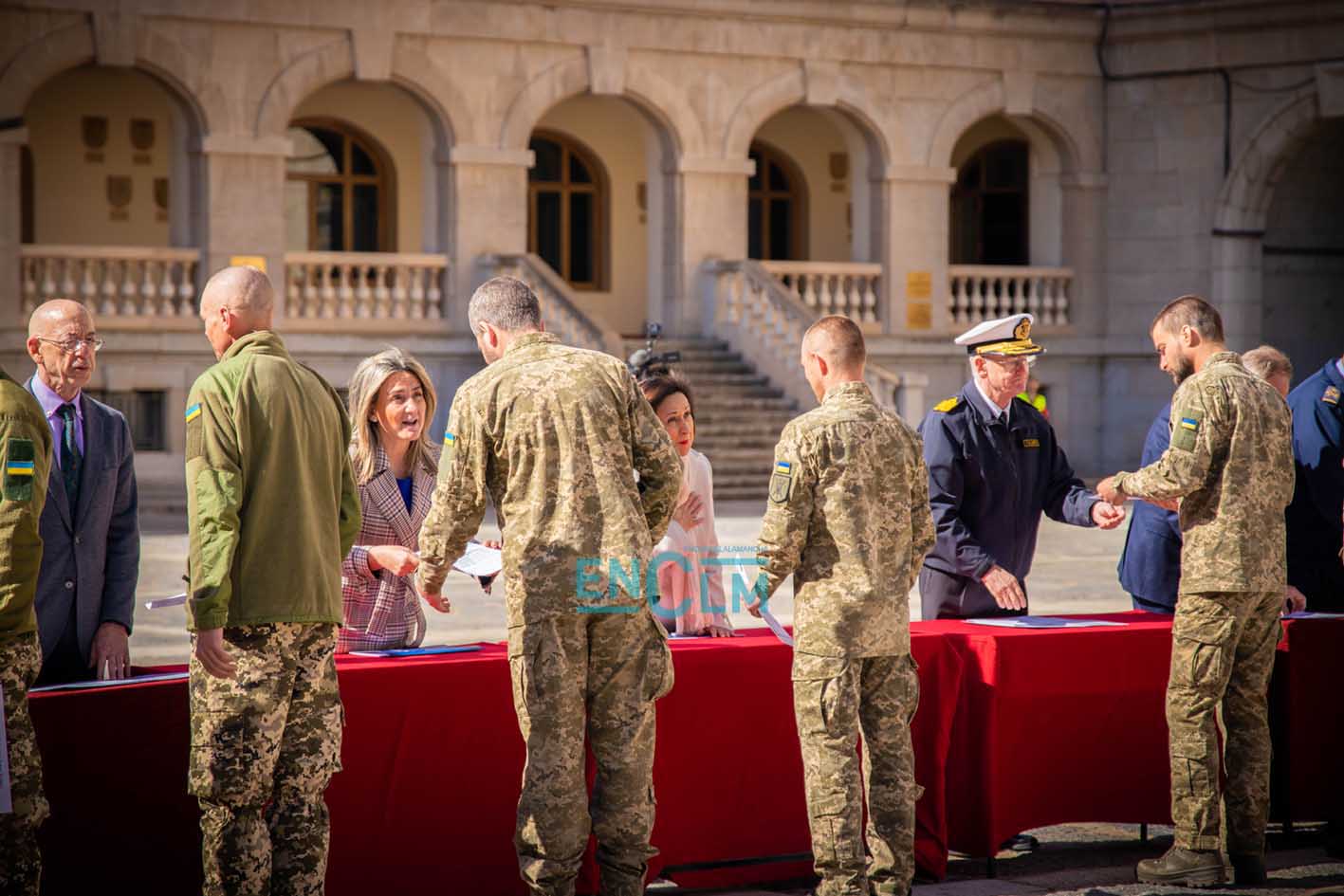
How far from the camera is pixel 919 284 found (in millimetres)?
24625

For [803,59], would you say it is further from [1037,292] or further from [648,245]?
[1037,292]

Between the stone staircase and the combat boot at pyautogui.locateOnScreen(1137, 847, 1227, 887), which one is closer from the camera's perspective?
the combat boot at pyautogui.locateOnScreen(1137, 847, 1227, 887)

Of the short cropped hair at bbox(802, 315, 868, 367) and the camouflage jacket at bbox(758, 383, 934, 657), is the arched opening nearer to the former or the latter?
the short cropped hair at bbox(802, 315, 868, 367)

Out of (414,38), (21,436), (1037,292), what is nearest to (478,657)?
(21,436)

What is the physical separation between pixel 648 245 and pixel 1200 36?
789 cm

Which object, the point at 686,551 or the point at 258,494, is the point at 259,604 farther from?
the point at 686,551

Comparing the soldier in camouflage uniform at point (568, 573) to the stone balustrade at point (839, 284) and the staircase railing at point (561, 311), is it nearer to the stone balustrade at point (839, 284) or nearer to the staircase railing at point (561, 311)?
the staircase railing at point (561, 311)

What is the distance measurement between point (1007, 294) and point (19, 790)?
21.6 m

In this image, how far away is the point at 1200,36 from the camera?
24500 millimetres

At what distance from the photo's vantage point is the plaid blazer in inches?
246

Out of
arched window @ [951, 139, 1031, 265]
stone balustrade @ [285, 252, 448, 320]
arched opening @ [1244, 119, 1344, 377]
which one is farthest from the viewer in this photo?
arched window @ [951, 139, 1031, 265]

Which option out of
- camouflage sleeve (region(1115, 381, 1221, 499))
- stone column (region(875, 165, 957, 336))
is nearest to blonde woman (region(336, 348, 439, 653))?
camouflage sleeve (region(1115, 381, 1221, 499))

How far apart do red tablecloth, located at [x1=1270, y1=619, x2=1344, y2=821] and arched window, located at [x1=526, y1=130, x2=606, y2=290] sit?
19.2 meters

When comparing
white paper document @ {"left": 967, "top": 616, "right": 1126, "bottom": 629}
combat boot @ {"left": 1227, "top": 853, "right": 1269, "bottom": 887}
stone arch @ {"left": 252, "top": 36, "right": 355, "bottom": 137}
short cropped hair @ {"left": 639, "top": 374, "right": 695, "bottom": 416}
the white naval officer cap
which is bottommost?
combat boot @ {"left": 1227, "top": 853, "right": 1269, "bottom": 887}
